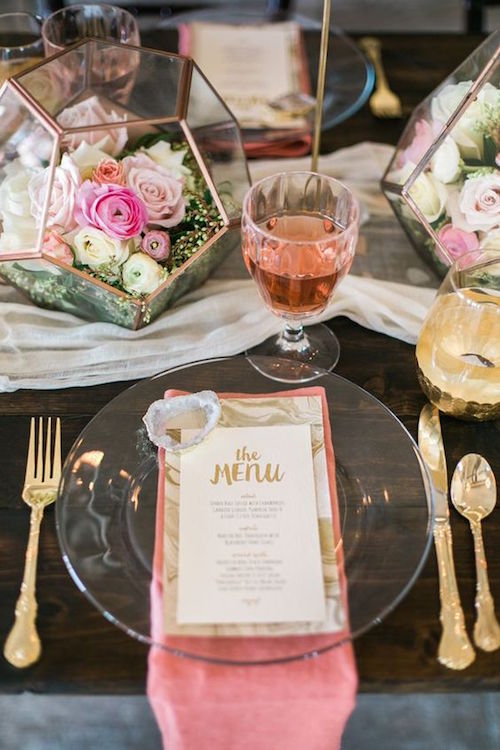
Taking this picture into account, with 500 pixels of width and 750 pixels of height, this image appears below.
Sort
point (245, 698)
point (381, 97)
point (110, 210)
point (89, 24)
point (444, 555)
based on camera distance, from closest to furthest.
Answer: point (245, 698), point (444, 555), point (110, 210), point (89, 24), point (381, 97)

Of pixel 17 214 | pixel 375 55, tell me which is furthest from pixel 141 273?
pixel 375 55

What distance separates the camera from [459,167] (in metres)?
0.94

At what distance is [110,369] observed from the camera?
0.94 metres

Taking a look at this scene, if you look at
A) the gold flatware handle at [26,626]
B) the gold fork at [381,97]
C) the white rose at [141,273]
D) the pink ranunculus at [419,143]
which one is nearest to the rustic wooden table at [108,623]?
the gold flatware handle at [26,626]

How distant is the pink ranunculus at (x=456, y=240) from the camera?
3.14 ft

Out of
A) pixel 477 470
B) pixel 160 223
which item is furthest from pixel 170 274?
pixel 477 470

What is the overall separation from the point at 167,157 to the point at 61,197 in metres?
0.15

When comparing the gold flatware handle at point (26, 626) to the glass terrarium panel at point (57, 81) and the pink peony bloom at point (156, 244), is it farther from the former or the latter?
the glass terrarium panel at point (57, 81)

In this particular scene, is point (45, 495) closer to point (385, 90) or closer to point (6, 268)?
point (6, 268)

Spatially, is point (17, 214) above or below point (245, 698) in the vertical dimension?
above

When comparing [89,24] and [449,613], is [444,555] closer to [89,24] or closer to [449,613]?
[449,613]

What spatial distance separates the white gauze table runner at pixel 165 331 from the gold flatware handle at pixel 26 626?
234mm

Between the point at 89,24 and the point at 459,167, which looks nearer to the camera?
the point at 459,167

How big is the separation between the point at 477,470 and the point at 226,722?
0.36 meters
